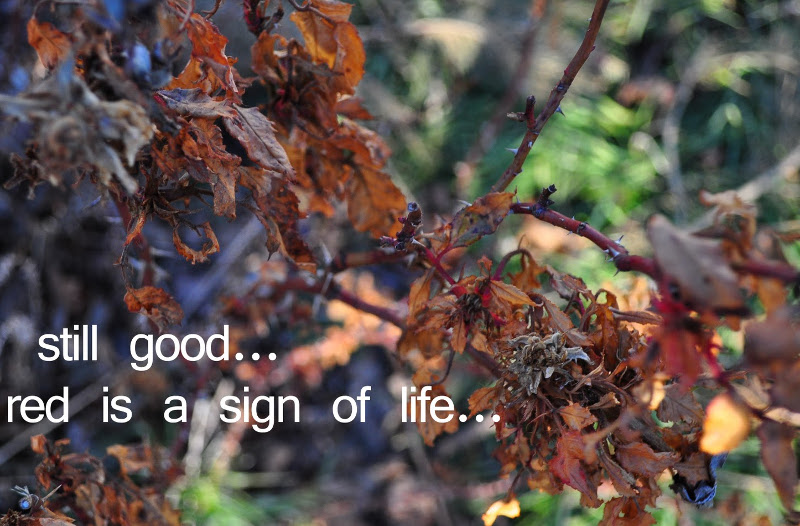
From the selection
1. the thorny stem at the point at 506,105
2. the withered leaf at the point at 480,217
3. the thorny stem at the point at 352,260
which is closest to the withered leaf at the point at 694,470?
the withered leaf at the point at 480,217

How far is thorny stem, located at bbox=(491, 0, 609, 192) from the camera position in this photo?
1.64ft

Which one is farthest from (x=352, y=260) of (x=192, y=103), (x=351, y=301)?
(x=192, y=103)

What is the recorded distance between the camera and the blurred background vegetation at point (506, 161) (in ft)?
4.95

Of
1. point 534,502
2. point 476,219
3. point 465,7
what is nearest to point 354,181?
point 476,219

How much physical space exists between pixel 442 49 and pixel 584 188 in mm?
550

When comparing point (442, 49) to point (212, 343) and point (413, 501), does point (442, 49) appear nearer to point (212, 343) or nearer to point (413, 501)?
point (212, 343)

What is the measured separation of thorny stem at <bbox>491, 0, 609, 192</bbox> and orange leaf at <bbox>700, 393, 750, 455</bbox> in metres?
0.26

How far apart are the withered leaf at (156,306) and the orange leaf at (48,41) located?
22 cm

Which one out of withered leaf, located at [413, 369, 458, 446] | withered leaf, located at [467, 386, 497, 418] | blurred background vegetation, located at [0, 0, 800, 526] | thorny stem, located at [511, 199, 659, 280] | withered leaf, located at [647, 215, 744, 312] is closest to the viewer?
withered leaf, located at [647, 215, 744, 312]

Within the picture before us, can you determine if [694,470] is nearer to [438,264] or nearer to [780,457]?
[780,457]

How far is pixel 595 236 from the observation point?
0.51 metres

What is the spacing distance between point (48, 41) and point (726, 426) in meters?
0.51

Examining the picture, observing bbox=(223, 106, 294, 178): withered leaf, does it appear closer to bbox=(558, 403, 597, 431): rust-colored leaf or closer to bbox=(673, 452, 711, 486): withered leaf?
bbox=(558, 403, 597, 431): rust-colored leaf

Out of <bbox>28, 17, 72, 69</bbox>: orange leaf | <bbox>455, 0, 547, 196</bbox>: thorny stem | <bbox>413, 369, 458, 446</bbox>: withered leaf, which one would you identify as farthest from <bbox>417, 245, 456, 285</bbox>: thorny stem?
<bbox>455, 0, 547, 196</bbox>: thorny stem
